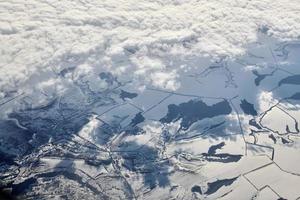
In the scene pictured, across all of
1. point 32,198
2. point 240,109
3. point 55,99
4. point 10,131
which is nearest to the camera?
point 32,198

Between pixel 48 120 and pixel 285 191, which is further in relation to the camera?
pixel 48 120

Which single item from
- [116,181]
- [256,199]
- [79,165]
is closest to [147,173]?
[116,181]

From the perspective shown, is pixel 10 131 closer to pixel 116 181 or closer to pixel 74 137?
pixel 74 137

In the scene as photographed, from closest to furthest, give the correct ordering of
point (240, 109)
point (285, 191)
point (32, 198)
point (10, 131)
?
point (32, 198)
point (285, 191)
point (10, 131)
point (240, 109)

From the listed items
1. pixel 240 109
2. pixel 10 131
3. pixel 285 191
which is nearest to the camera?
pixel 285 191

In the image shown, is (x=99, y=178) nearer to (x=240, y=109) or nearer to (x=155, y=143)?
(x=155, y=143)

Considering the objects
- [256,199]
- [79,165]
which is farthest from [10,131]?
[256,199]

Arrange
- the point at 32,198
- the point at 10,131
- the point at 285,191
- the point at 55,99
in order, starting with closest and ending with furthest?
the point at 32,198 < the point at 285,191 < the point at 10,131 < the point at 55,99

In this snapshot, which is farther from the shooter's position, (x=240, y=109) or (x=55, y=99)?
(x=240, y=109)
